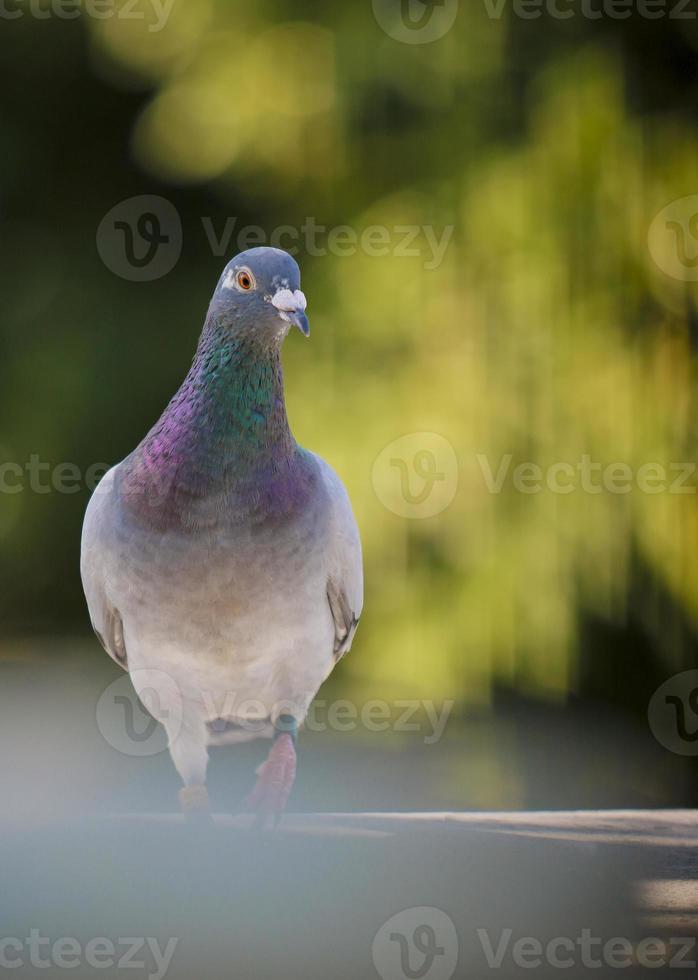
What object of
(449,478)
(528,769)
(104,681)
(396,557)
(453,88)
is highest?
(453,88)

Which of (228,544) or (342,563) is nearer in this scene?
(228,544)

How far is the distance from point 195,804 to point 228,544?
0.61m

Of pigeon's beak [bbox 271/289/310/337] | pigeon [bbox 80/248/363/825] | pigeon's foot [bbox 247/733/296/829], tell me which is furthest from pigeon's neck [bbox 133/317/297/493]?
pigeon's foot [bbox 247/733/296/829]

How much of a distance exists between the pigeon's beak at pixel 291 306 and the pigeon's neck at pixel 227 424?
0.51ft

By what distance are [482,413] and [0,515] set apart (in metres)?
2.16

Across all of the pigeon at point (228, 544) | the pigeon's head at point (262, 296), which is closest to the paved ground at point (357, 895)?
the pigeon at point (228, 544)

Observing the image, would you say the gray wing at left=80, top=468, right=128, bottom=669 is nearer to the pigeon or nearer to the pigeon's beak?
the pigeon

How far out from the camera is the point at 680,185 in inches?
205

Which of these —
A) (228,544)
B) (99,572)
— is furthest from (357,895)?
(99,572)

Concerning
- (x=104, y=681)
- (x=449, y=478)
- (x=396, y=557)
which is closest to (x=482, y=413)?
(x=449, y=478)

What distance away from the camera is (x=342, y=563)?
2.66m

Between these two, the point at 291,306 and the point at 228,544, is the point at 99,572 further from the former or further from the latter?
the point at 291,306

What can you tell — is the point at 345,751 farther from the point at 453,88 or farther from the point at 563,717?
the point at 453,88

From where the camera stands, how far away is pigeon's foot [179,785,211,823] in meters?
2.57
